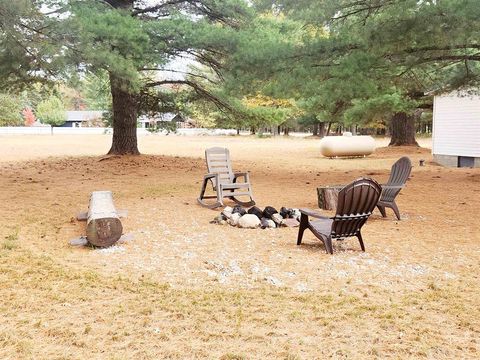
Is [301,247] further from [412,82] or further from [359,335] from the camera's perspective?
[412,82]

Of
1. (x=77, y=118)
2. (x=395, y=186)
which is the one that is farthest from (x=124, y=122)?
(x=77, y=118)

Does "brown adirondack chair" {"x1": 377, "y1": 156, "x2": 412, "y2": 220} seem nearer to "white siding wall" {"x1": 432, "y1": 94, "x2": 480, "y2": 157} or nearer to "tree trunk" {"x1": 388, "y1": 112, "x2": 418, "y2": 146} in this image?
"white siding wall" {"x1": 432, "y1": 94, "x2": 480, "y2": 157}

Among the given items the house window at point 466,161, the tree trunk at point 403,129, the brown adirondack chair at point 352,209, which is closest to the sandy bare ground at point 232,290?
the brown adirondack chair at point 352,209

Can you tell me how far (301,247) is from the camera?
5152mm

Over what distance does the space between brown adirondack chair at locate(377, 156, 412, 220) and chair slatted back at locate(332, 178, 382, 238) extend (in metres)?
1.77

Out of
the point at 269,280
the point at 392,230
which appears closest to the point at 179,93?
the point at 392,230

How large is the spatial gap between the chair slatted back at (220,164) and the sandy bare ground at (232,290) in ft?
3.49

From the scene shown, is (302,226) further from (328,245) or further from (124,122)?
(124,122)

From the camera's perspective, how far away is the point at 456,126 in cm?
1541

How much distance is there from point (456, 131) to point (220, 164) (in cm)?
1026

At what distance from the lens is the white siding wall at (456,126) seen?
48.1ft

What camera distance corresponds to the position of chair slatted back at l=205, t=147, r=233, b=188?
8164 mm

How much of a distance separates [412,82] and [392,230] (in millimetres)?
7867

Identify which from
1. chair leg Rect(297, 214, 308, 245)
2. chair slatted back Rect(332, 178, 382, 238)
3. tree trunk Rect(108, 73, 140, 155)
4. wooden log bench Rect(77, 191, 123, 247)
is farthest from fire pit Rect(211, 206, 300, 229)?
tree trunk Rect(108, 73, 140, 155)
